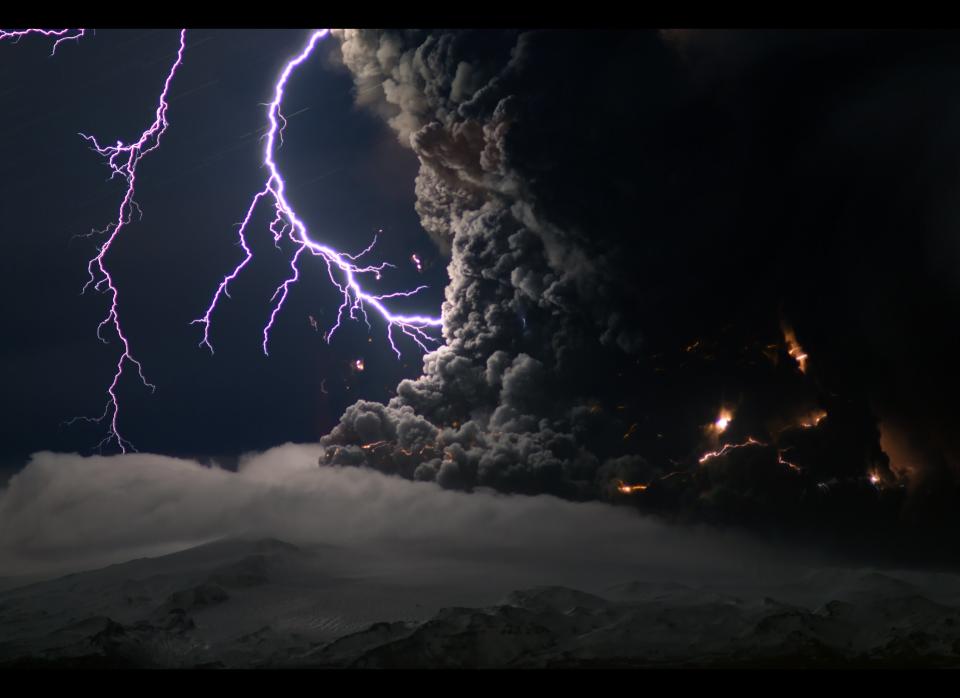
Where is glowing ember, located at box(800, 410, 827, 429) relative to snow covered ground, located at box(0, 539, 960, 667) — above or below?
above

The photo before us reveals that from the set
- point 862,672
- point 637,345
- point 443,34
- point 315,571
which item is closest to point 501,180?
point 443,34

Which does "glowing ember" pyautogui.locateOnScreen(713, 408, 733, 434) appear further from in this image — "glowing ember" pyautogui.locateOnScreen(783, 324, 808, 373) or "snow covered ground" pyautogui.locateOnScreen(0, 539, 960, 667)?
"snow covered ground" pyautogui.locateOnScreen(0, 539, 960, 667)

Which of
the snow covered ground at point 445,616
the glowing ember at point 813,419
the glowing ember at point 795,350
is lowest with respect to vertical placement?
the snow covered ground at point 445,616

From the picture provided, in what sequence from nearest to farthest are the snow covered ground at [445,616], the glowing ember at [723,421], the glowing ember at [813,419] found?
the snow covered ground at [445,616] → the glowing ember at [813,419] → the glowing ember at [723,421]

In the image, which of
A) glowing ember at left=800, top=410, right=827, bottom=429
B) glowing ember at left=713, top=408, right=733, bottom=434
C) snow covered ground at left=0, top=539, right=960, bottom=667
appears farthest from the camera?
glowing ember at left=713, top=408, right=733, bottom=434

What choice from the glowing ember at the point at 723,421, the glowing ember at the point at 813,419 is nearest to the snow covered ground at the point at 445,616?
the glowing ember at the point at 813,419

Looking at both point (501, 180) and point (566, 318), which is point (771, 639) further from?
point (501, 180)

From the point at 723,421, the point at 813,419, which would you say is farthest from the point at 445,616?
the point at 813,419

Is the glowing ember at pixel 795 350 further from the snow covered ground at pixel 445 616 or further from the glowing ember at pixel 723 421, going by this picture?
the snow covered ground at pixel 445 616

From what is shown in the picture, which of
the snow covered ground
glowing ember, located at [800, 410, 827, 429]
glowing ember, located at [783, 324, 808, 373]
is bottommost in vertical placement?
the snow covered ground

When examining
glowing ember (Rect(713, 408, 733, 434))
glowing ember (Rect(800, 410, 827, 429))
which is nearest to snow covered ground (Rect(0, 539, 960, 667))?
glowing ember (Rect(800, 410, 827, 429))

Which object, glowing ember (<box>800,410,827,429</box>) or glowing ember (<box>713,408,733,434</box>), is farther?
glowing ember (<box>713,408,733,434</box>)
